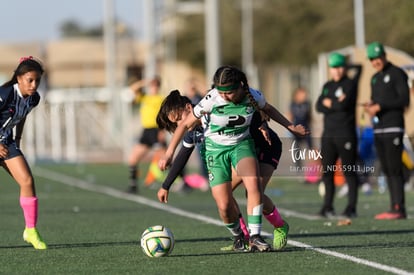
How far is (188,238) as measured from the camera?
13008mm

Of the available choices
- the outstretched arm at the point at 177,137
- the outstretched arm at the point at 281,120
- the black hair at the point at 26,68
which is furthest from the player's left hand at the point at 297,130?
the black hair at the point at 26,68

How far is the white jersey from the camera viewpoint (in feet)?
35.7

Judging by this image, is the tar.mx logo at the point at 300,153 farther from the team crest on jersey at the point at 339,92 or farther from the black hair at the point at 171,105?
the team crest on jersey at the point at 339,92

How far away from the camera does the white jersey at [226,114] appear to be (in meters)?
10.9

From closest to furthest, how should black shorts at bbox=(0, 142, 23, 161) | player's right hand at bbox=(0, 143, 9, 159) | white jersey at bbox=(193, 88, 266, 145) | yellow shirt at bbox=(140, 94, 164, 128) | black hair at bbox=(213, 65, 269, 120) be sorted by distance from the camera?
black hair at bbox=(213, 65, 269, 120)
white jersey at bbox=(193, 88, 266, 145)
player's right hand at bbox=(0, 143, 9, 159)
black shorts at bbox=(0, 142, 23, 161)
yellow shirt at bbox=(140, 94, 164, 128)

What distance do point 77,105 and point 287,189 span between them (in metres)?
25.4

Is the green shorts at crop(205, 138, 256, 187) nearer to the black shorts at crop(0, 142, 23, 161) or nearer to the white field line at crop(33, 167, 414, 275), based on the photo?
the white field line at crop(33, 167, 414, 275)

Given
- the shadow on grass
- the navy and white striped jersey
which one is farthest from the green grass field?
the navy and white striped jersey

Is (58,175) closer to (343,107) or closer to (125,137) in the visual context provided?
(125,137)

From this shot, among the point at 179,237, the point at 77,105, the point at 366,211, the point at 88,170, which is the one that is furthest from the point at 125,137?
the point at 179,237

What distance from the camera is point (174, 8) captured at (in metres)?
54.3

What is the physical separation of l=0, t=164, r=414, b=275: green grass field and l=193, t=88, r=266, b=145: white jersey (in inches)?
44.0

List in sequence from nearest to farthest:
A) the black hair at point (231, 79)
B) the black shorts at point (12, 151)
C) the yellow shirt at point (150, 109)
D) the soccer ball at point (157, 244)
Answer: the black hair at point (231, 79) → the soccer ball at point (157, 244) → the black shorts at point (12, 151) → the yellow shirt at point (150, 109)

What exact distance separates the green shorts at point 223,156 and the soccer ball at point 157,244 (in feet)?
2.17
